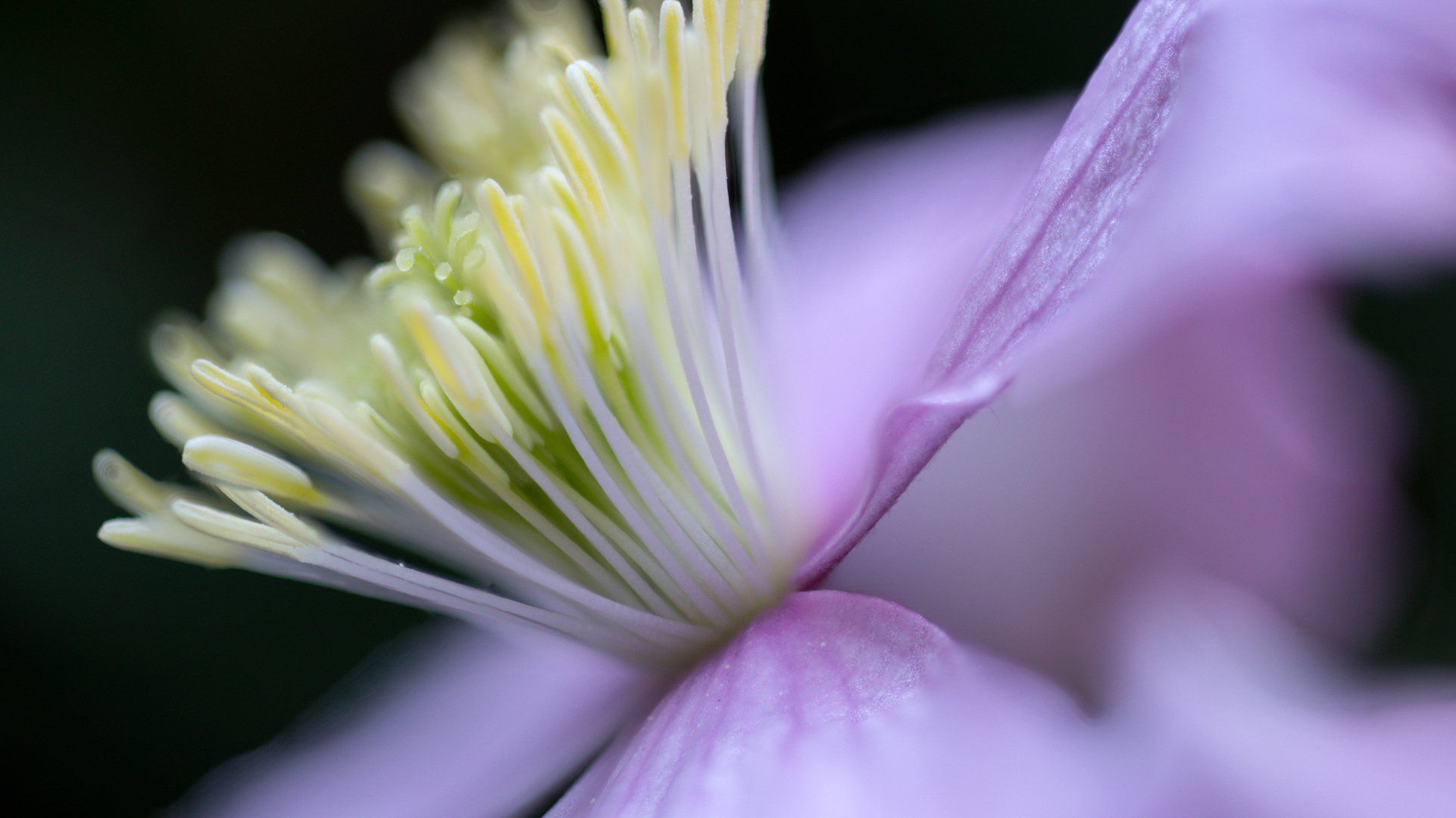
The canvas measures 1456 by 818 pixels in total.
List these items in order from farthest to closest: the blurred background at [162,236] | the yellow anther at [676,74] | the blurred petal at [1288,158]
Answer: the blurred background at [162,236] → the yellow anther at [676,74] → the blurred petal at [1288,158]

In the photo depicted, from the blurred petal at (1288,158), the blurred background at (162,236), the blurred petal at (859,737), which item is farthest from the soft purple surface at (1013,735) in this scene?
the blurred background at (162,236)

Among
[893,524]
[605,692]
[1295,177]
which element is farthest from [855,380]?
[1295,177]

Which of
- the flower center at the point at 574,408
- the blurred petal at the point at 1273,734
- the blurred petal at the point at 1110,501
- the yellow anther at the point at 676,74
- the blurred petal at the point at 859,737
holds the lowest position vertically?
the blurred petal at the point at 1110,501

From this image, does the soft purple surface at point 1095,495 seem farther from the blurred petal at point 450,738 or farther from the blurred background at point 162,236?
the blurred background at point 162,236

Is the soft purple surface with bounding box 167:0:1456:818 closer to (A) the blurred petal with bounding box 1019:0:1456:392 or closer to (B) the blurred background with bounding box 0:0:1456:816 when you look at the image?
(A) the blurred petal with bounding box 1019:0:1456:392

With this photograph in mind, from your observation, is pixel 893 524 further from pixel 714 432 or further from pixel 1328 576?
pixel 1328 576

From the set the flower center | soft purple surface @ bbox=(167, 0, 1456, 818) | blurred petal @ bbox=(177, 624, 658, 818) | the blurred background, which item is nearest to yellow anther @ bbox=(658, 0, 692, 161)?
the flower center

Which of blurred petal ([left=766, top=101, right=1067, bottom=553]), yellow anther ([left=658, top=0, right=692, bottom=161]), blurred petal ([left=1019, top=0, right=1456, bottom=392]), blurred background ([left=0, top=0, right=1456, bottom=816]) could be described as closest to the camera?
blurred petal ([left=1019, top=0, right=1456, bottom=392])
